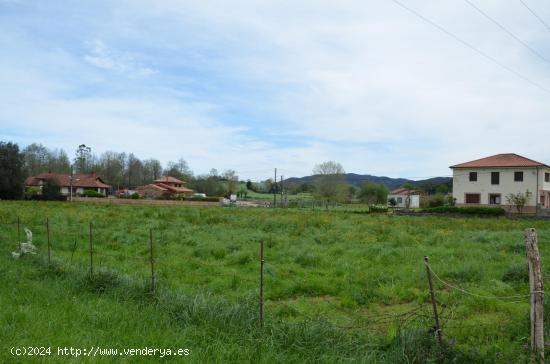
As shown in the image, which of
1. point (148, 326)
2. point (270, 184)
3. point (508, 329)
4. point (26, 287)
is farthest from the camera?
point (270, 184)

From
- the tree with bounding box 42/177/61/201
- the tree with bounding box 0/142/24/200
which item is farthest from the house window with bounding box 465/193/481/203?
the tree with bounding box 0/142/24/200

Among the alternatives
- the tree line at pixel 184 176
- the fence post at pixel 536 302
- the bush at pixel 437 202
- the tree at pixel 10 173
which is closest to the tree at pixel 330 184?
the tree line at pixel 184 176

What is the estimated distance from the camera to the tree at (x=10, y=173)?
56281 millimetres

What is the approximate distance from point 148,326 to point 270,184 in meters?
116

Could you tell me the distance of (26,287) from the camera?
7500mm

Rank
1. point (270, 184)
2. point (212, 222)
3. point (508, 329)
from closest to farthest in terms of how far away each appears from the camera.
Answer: point (508, 329)
point (212, 222)
point (270, 184)

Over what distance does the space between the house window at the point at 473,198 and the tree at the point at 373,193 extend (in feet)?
113

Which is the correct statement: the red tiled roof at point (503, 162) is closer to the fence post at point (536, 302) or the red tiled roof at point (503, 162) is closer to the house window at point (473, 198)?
the house window at point (473, 198)

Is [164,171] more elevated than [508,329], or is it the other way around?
[164,171]

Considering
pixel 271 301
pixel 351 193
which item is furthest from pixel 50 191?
pixel 351 193

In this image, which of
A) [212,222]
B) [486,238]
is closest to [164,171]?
[212,222]

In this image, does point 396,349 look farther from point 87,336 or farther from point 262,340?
point 87,336

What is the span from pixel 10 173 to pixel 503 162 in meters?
62.6

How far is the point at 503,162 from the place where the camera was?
170ft
